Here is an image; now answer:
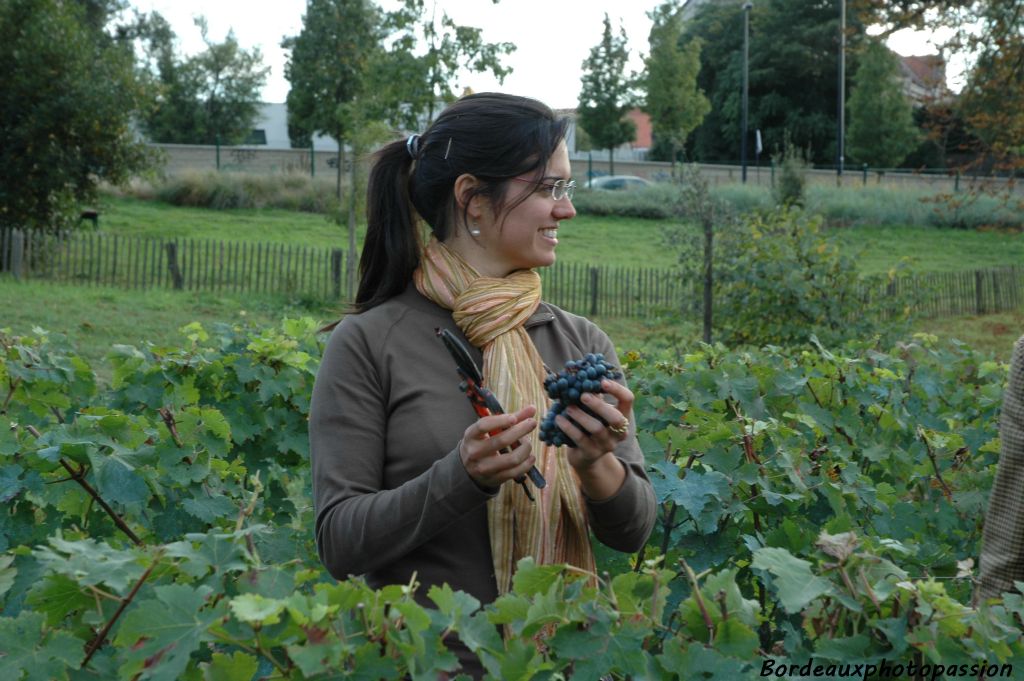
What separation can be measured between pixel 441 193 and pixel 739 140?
5934 cm

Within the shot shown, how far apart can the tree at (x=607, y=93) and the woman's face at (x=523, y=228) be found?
44.6 metres

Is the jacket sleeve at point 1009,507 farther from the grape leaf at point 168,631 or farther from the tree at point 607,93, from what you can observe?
the tree at point 607,93

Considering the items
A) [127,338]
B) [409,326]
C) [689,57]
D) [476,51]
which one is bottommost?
[127,338]

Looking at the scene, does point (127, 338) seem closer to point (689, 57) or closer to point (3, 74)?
point (3, 74)

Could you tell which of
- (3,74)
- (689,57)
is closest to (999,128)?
(3,74)

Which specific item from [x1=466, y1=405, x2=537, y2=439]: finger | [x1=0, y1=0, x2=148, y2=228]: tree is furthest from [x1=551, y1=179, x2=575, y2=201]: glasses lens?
[x1=0, y1=0, x2=148, y2=228]: tree

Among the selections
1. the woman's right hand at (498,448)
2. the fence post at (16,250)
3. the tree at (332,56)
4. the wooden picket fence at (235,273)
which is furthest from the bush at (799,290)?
the tree at (332,56)

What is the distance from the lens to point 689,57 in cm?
4347

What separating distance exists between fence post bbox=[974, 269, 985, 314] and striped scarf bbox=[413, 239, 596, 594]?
889 inches

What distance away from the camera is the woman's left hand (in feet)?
6.32

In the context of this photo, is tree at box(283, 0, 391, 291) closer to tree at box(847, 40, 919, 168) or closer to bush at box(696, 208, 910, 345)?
bush at box(696, 208, 910, 345)

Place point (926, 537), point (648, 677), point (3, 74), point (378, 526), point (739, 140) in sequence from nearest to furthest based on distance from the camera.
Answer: point (648, 677) → point (378, 526) → point (926, 537) → point (3, 74) → point (739, 140)

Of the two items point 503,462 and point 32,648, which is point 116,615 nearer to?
point 32,648

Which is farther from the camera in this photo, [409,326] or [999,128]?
[999,128]
